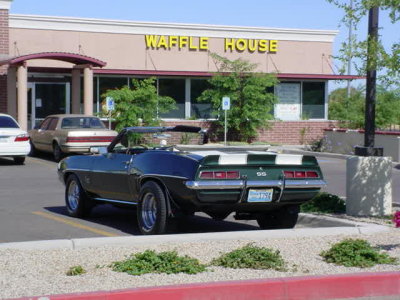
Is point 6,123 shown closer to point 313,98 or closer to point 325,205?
point 325,205

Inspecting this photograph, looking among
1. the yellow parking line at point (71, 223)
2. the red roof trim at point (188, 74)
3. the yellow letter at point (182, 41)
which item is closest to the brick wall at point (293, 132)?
the red roof trim at point (188, 74)

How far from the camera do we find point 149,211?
422 inches

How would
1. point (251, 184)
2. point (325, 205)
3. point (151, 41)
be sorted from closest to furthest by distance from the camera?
point (251, 184)
point (325, 205)
point (151, 41)

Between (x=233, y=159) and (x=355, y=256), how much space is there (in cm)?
225

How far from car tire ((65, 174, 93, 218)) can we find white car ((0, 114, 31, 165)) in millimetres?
10231

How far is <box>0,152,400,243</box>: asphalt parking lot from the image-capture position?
11.2 metres

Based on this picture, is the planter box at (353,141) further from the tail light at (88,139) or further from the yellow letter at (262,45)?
the tail light at (88,139)

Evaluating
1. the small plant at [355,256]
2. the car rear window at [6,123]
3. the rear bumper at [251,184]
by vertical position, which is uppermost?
the car rear window at [6,123]

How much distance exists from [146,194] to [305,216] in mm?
2795

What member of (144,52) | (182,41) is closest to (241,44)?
(182,41)

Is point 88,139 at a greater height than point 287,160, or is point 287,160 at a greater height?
point 287,160

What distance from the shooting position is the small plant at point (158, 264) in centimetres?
777

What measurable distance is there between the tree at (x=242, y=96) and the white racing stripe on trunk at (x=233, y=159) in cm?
2430

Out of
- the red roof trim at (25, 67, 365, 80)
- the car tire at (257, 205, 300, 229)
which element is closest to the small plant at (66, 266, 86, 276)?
the car tire at (257, 205, 300, 229)
